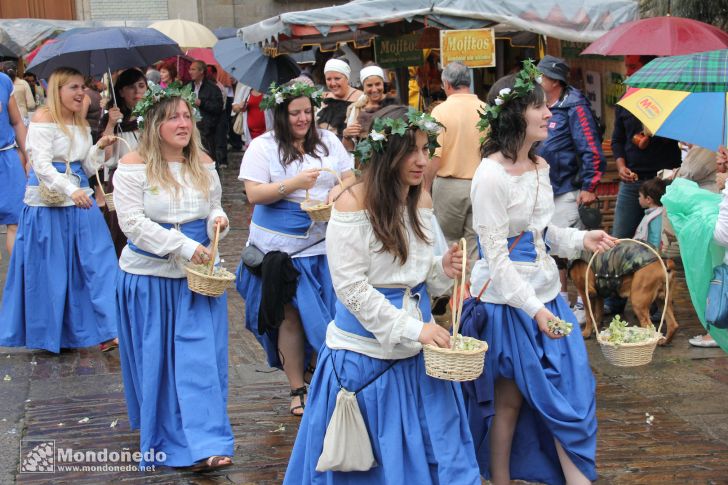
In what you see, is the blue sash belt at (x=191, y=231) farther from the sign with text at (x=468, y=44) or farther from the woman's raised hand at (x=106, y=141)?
the sign with text at (x=468, y=44)

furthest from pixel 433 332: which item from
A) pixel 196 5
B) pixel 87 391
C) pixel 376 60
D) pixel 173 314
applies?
pixel 196 5

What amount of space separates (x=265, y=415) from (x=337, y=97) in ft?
12.4

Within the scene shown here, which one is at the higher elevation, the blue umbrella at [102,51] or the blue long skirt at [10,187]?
the blue umbrella at [102,51]

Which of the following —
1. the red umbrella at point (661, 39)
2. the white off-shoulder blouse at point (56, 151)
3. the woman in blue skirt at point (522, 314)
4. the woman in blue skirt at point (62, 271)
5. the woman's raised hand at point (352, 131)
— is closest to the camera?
the woman in blue skirt at point (522, 314)

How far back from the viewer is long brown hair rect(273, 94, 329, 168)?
5750mm

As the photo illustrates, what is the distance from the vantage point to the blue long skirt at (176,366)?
16.7 feet

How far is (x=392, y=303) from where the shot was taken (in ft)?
12.4

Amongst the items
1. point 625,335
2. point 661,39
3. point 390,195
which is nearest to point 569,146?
point 661,39

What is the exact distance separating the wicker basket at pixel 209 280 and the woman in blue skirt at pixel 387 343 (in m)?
1.24

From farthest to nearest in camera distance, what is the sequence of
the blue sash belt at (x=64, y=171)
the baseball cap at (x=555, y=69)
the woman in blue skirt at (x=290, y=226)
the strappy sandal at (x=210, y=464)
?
the baseball cap at (x=555, y=69) → the blue sash belt at (x=64, y=171) → the woman in blue skirt at (x=290, y=226) → the strappy sandal at (x=210, y=464)

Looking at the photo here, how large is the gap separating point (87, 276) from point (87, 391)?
1132 mm

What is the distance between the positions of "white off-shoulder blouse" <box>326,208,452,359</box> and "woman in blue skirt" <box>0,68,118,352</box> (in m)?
3.84

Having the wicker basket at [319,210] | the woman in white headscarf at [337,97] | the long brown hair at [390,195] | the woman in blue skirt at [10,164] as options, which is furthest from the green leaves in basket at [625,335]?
the woman in blue skirt at [10,164]

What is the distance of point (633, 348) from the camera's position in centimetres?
429
